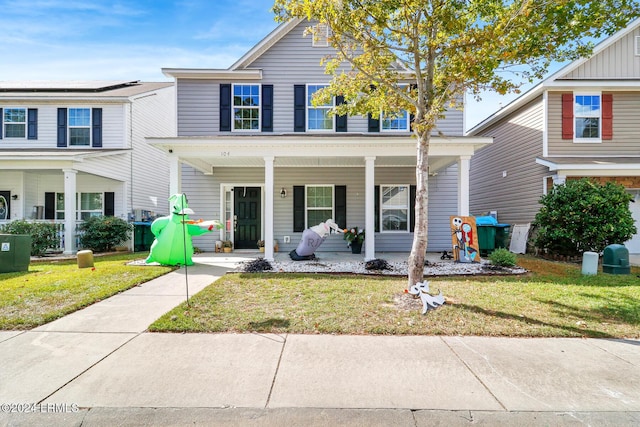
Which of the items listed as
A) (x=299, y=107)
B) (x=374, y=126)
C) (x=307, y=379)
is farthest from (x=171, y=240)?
(x=374, y=126)

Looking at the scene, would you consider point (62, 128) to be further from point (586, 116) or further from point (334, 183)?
point (586, 116)

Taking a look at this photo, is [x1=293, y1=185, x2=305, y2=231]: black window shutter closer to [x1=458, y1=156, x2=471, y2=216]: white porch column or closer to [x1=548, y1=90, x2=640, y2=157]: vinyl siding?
[x1=458, y1=156, x2=471, y2=216]: white porch column

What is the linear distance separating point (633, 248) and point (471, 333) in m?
11.3

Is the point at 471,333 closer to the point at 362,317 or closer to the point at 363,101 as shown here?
the point at 362,317

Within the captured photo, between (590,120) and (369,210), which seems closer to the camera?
(369,210)

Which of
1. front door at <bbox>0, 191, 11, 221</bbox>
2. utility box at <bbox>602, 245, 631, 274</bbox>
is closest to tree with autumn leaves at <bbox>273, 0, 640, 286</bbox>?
utility box at <bbox>602, 245, 631, 274</bbox>

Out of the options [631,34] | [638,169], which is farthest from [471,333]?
[631,34]

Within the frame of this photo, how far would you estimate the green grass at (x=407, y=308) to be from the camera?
4.42 m

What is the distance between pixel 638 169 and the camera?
10.7m

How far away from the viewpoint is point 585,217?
9422 millimetres

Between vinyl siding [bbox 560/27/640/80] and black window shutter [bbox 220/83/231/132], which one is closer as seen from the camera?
black window shutter [bbox 220/83/231/132]

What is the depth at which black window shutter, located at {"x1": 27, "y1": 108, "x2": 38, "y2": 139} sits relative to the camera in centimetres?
1339

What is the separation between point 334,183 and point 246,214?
10.8 feet

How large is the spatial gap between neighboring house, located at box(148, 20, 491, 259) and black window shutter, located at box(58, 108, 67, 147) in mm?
5516
